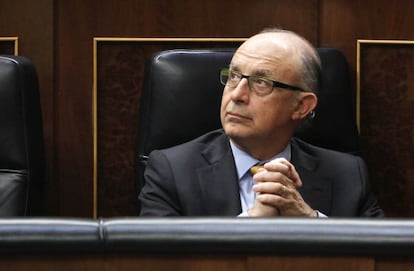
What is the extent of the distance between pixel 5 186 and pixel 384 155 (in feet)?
3.63

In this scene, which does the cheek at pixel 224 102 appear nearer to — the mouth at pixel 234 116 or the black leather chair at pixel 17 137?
the mouth at pixel 234 116

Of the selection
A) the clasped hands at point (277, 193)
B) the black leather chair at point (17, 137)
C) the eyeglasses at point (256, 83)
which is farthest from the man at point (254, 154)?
the black leather chair at point (17, 137)

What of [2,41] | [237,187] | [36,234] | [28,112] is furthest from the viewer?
[2,41]

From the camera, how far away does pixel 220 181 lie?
181cm

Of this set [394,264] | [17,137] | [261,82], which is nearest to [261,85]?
[261,82]

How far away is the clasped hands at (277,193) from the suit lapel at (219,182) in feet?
0.34

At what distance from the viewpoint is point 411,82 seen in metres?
2.36

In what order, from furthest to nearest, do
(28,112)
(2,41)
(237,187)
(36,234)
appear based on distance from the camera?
1. (2,41)
2. (28,112)
3. (237,187)
4. (36,234)


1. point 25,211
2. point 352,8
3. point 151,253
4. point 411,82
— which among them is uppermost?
point 352,8

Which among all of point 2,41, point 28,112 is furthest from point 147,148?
point 2,41

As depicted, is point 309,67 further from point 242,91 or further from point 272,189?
point 272,189

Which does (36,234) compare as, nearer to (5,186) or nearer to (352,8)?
(5,186)

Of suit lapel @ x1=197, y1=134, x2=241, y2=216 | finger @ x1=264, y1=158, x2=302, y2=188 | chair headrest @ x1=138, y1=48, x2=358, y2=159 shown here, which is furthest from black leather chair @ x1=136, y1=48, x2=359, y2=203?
finger @ x1=264, y1=158, x2=302, y2=188

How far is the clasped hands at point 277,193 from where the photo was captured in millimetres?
1641
